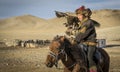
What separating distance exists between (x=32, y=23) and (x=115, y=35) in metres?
110

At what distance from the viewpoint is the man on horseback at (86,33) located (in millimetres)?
10531

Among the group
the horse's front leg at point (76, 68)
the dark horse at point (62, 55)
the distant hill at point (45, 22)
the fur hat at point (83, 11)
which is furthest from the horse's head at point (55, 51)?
the distant hill at point (45, 22)

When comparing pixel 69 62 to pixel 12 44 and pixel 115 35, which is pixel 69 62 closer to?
pixel 12 44

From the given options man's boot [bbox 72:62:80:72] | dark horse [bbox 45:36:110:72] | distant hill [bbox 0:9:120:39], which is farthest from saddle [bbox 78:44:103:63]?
distant hill [bbox 0:9:120:39]

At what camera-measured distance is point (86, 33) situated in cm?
1070

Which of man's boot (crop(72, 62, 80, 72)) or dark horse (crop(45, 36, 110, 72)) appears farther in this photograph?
man's boot (crop(72, 62, 80, 72))

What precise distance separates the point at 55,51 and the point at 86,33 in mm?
1362

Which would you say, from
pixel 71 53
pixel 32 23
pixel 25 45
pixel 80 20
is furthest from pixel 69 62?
pixel 32 23

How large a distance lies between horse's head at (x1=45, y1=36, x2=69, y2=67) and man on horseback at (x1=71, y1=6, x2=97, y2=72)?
2.12 feet

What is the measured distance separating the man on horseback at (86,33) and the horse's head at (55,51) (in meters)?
0.65

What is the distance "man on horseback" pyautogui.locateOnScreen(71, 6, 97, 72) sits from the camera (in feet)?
34.6

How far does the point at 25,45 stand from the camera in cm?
4081

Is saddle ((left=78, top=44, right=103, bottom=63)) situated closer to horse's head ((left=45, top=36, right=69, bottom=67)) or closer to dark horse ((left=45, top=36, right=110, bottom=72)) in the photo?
dark horse ((left=45, top=36, right=110, bottom=72))

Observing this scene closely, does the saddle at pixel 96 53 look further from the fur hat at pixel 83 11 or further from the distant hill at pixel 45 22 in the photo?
the distant hill at pixel 45 22
